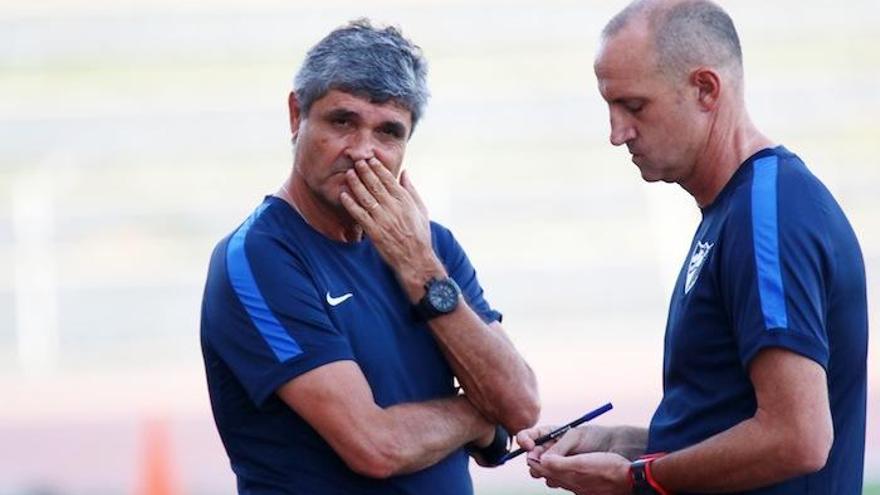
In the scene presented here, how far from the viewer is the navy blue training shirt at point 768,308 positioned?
3.13m

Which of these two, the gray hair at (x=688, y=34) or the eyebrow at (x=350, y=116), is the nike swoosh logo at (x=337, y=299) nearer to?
the eyebrow at (x=350, y=116)

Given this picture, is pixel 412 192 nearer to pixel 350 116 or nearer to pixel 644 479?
pixel 350 116

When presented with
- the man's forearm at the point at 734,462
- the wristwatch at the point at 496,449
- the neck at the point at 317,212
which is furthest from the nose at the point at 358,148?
the man's forearm at the point at 734,462

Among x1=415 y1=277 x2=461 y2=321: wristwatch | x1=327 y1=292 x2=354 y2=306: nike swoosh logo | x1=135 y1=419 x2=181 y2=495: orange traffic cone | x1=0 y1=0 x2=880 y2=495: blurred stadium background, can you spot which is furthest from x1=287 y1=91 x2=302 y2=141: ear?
x1=0 y1=0 x2=880 y2=495: blurred stadium background

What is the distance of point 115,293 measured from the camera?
54.8ft

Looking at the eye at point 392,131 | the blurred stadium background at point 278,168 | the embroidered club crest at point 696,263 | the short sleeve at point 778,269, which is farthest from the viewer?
the blurred stadium background at point 278,168

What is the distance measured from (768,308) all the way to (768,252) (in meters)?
0.11

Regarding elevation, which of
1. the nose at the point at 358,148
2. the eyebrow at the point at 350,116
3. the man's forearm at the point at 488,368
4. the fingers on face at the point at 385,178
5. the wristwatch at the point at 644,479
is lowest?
the wristwatch at the point at 644,479

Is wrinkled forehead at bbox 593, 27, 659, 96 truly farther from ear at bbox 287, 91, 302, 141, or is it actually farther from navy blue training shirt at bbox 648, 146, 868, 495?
ear at bbox 287, 91, 302, 141

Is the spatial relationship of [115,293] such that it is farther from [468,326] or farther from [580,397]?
[468,326]

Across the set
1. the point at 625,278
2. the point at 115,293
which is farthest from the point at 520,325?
the point at 115,293

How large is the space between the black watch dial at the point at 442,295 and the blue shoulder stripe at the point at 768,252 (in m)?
0.71

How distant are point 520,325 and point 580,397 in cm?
307

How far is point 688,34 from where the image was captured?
3404 mm
